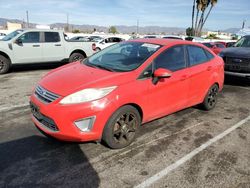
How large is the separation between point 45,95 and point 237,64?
660cm

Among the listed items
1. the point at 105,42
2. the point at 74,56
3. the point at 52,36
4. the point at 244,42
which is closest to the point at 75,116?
the point at 52,36

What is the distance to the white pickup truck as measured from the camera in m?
8.59

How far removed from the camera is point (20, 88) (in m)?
6.68

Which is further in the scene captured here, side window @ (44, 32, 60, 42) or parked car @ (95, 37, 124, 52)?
parked car @ (95, 37, 124, 52)

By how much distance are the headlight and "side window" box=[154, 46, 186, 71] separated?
111 cm

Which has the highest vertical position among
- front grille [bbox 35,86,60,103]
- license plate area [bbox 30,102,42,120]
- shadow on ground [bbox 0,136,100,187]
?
front grille [bbox 35,86,60,103]

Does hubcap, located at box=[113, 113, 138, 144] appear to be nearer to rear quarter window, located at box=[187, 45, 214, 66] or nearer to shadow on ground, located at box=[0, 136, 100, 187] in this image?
shadow on ground, located at box=[0, 136, 100, 187]

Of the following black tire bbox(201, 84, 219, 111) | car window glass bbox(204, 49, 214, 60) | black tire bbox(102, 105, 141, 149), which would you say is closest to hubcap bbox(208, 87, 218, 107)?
black tire bbox(201, 84, 219, 111)

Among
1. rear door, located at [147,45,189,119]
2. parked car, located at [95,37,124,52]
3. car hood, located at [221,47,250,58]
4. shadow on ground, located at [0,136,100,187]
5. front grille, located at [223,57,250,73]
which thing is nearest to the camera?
shadow on ground, located at [0,136,100,187]

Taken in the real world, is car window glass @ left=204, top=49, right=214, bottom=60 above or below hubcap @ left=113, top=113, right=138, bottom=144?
above

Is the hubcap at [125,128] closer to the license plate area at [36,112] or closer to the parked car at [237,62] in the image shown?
the license plate area at [36,112]

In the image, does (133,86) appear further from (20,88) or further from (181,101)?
(20,88)

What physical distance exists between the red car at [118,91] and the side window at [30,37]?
214 inches

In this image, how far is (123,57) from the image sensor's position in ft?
13.7
